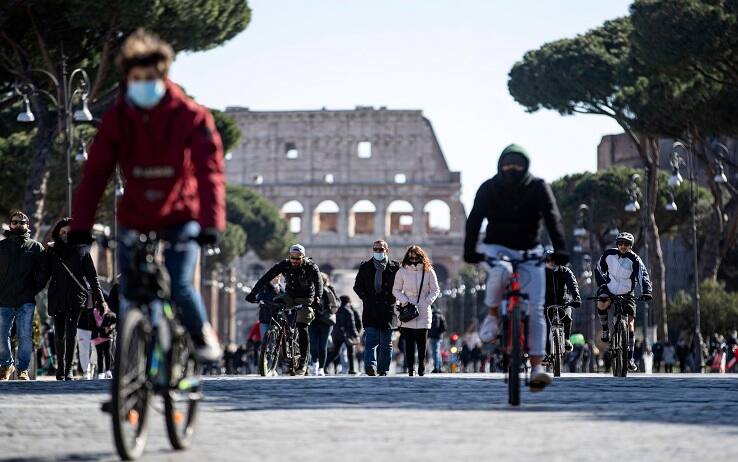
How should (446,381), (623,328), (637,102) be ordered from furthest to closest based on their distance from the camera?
(637,102) → (623,328) → (446,381)

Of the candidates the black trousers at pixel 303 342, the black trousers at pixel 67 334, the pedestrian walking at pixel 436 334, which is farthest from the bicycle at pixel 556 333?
the pedestrian walking at pixel 436 334

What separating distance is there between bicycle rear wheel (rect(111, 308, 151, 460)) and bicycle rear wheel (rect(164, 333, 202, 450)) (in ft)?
0.42

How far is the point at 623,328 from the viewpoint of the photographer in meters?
14.7

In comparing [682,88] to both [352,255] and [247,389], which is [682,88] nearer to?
[247,389]

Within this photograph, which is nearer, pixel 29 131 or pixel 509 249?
pixel 509 249

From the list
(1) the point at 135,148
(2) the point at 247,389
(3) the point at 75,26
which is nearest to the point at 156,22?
(3) the point at 75,26

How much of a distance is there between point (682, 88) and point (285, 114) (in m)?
75.4

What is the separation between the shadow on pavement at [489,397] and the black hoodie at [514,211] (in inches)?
34.6

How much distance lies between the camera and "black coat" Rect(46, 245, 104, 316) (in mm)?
14516

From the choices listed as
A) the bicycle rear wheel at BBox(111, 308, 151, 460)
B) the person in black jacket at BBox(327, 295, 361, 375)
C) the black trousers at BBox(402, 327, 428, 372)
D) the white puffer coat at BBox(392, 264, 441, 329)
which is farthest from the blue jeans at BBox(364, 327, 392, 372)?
the bicycle rear wheel at BBox(111, 308, 151, 460)

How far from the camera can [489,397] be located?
995 cm

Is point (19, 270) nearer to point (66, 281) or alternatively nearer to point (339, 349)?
point (66, 281)

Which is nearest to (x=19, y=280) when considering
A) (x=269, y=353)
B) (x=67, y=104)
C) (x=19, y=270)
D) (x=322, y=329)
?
Answer: (x=19, y=270)

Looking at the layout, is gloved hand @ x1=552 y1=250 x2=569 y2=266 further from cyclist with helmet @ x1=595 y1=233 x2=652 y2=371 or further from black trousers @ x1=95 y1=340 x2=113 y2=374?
black trousers @ x1=95 y1=340 x2=113 y2=374
